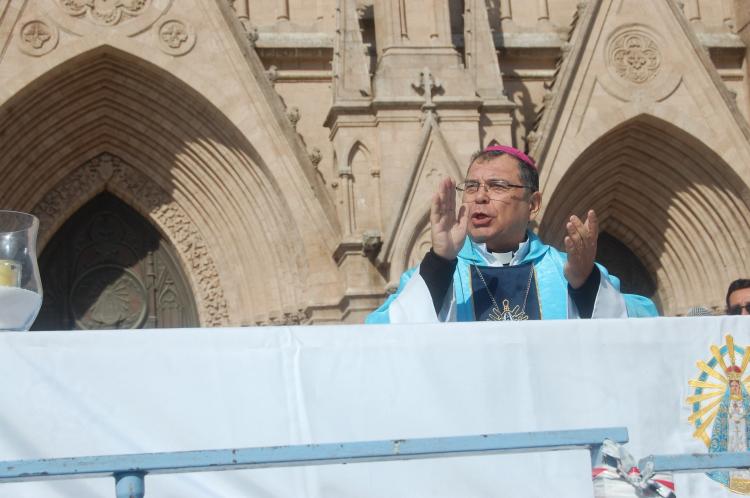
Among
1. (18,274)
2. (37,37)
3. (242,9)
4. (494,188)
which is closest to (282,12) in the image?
(242,9)

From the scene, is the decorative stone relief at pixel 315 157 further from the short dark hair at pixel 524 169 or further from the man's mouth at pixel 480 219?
the man's mouth at pixel 480 219

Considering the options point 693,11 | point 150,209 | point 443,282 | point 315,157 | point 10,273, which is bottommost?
point 10,273

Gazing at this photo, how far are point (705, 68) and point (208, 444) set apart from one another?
381 inches

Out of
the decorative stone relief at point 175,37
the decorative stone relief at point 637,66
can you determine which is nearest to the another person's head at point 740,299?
the decorative stone relief at point 637,66

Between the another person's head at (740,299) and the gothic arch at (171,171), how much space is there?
5319mm

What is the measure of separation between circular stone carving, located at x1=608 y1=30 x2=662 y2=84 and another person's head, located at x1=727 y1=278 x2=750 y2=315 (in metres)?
6.03

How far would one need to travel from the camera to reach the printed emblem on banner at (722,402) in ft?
→ 10.0

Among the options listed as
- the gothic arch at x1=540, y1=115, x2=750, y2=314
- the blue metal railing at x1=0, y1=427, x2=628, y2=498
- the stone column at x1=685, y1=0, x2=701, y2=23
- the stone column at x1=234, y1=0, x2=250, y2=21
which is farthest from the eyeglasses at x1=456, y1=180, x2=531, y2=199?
the stone column at x1=685, y1=0, x2=701, y2=23

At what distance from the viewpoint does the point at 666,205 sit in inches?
479

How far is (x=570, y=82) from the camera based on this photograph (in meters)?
11.2

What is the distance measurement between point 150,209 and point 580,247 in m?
8.63

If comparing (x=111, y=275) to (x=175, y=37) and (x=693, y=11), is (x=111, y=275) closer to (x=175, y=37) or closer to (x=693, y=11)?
(x=175, y=37)

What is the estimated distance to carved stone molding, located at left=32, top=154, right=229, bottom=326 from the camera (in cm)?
1129

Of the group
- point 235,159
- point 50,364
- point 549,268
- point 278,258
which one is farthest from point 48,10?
point 50,364
